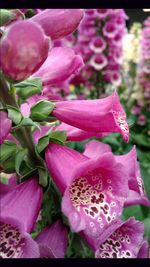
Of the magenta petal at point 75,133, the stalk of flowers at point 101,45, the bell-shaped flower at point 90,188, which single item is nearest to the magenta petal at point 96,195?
the bell-shaped flower at point 90,188

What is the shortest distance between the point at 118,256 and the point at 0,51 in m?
0.34

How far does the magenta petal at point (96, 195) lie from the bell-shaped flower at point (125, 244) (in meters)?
0.05

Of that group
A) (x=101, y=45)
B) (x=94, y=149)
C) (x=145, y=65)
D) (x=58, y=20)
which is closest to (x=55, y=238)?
(x=94, y=149)

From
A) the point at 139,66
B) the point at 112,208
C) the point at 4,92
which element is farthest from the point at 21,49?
the point at 139,66

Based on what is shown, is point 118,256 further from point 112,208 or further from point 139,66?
point 139,66

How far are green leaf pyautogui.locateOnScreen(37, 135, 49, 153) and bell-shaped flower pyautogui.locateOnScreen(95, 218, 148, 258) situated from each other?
0.54 ft

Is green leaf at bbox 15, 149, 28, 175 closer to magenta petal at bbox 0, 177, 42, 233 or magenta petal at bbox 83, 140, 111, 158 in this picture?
magenta petal at bbox 0, 177, 42, 233

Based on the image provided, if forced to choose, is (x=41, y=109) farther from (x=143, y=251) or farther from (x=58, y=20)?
(x=143, y=251)

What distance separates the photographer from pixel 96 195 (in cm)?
69

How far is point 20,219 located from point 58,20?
0.94ft

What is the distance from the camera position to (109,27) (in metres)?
2.23

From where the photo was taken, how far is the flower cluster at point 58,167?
65 centimetres

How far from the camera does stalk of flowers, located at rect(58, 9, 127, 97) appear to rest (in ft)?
7.38

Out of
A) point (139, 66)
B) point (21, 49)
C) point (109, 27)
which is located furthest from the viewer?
point (139, 66)
